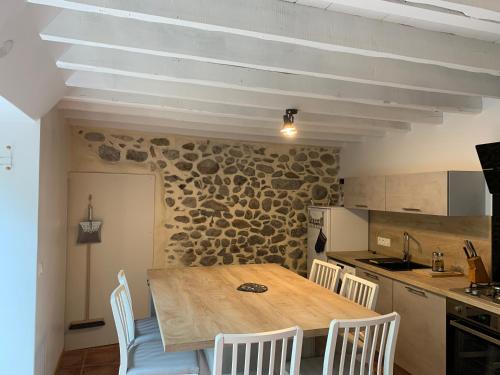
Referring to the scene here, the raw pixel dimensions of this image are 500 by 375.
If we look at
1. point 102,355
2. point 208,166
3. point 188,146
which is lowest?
point 102,355

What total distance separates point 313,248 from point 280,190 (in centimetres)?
89

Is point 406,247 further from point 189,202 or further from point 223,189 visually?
point 189,202

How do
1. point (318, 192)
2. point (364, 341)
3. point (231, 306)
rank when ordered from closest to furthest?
point (364, 341)
point (231, 306)
point (318, 192)

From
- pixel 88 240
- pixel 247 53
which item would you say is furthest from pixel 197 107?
pixel 88 240

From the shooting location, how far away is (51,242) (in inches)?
118

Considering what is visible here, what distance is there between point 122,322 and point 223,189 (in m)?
2.51

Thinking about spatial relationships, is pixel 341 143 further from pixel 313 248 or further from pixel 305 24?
pixel 305 24

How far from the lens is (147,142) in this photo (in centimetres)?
418

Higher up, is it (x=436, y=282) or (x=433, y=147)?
(x=433, y=147)

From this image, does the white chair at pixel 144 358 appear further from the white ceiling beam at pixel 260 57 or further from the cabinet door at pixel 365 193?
the cabinet door at pixel 365 193

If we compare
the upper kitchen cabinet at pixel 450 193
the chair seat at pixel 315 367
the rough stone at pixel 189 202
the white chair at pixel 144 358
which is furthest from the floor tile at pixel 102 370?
the upper kitchen cabinet at pixel 450 193

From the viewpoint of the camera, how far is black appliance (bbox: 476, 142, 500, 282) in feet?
8.70

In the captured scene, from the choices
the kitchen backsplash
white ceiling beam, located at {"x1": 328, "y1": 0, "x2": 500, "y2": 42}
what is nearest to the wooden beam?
white ceiling beam, located at {"x1": 328, "y1": 0, "x2": 500, "y2": 42}

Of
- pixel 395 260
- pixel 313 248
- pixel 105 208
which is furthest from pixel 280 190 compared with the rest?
pixel 105 208
